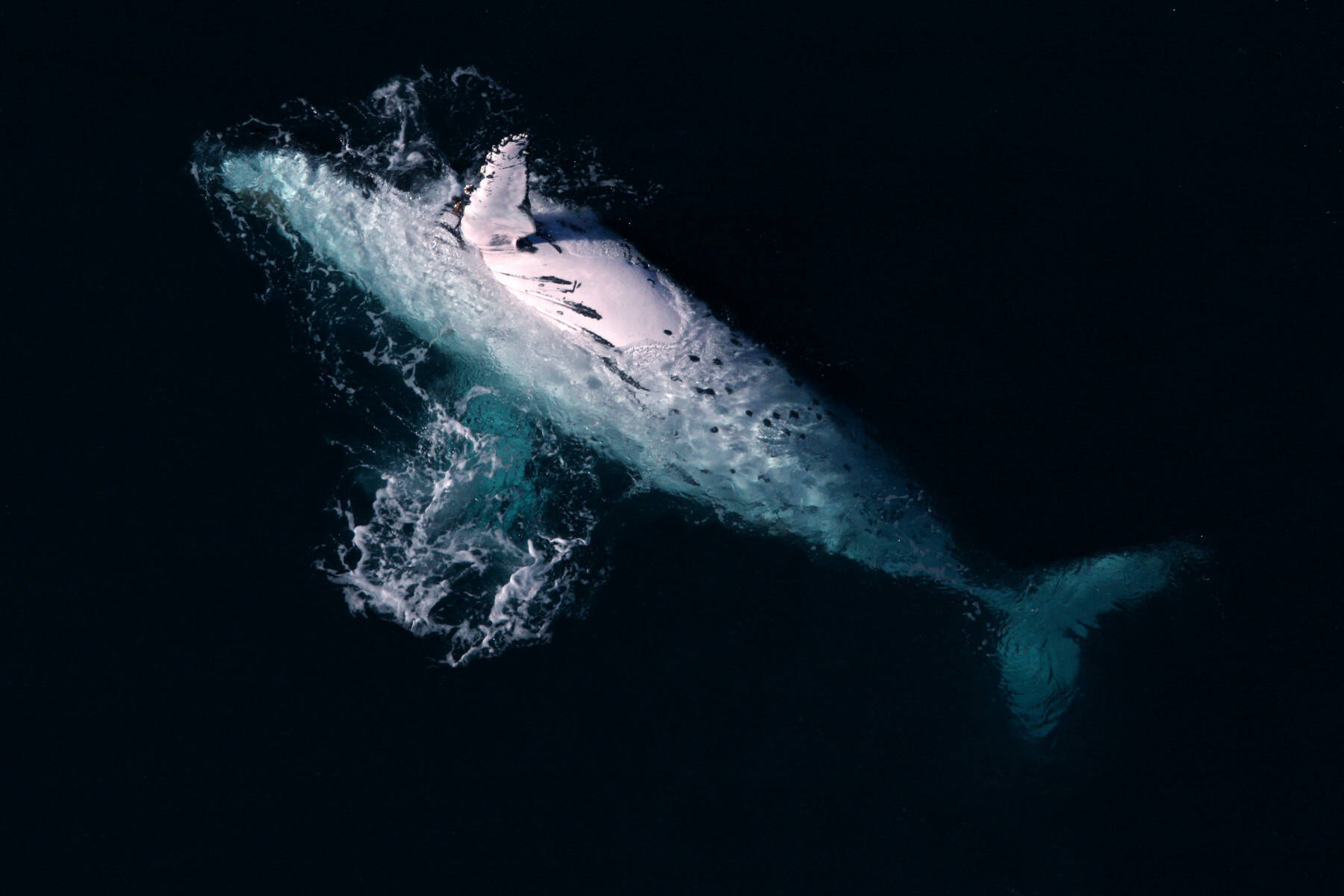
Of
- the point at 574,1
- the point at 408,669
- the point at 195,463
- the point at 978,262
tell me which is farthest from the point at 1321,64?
the point at 195,463

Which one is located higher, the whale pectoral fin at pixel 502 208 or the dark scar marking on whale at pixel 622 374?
the whale pectoral fin at pixel 502 208

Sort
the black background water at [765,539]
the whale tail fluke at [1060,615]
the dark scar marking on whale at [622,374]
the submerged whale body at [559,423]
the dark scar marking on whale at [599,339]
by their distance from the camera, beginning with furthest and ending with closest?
the dark scar marking on whale at [622,374] < the dark scar marking on whale at [599,339] < the submerged whale body at [559,423] < the whale tail fluke at [1060,615] < the black background water at [765,539]

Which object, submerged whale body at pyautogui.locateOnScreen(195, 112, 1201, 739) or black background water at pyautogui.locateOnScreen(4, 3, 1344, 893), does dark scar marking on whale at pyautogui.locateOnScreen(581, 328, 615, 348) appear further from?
black background water at pyautogui.locateOnScreen(4, 3, 1344, 893)

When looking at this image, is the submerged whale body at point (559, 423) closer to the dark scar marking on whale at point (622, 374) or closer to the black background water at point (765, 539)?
the dark scar marking on whale at point (622, 374)

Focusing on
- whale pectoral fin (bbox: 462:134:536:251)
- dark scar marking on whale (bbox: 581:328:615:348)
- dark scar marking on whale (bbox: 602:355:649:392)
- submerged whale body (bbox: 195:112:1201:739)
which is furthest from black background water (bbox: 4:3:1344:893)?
dark scar marking on whale (bbox: 602:355:649:392)

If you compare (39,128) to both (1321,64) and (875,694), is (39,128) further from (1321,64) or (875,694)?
(1321,64)

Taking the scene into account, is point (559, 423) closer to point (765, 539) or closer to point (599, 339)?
point (599, 339)

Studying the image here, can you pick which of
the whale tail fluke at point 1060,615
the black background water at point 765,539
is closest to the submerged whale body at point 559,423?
the whale tail fluke at point 1060,615

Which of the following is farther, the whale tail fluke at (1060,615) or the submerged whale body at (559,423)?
the submerged whale body at (559,423)

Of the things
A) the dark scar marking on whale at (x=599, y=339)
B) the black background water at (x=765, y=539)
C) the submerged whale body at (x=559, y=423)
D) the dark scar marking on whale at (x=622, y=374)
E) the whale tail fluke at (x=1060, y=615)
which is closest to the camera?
the black background water at (x=765, y=539)
